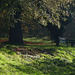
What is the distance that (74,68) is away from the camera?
35.9ft

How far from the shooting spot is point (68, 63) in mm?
11969

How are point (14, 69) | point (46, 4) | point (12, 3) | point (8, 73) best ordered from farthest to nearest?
point (46, 4) < point (12, 3) < point (14, 69) < point (8, 73)

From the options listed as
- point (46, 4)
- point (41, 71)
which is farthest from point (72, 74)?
point (46, 4)

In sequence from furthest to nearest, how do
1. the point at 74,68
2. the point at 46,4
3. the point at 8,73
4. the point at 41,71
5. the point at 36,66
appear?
1. the point at 46,4
2. the point at 74,68
3. the point at 36,66
4. the point at 41,71
5. the point at 8,73

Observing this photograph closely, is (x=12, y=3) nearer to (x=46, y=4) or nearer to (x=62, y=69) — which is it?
(x=46, y=4)

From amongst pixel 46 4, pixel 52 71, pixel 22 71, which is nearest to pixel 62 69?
pixel 52 71

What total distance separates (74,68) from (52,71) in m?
1.91

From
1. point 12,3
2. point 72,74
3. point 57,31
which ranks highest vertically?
point 12,3

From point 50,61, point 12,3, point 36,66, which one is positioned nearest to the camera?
point 36,66

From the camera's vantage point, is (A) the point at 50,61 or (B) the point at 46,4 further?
(B) the point at 46,4

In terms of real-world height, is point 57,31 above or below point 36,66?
above

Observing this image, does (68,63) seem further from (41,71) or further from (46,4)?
(46,4)

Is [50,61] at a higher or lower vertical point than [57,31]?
lower

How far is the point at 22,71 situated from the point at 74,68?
3.78 meters
